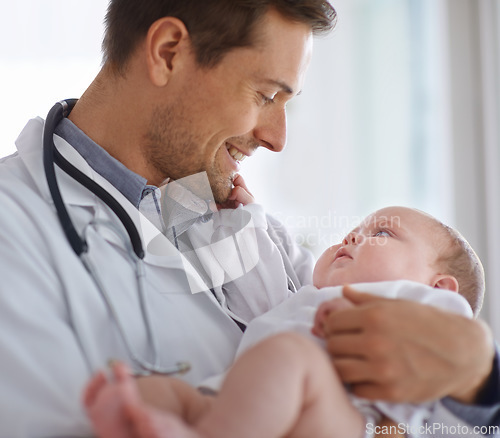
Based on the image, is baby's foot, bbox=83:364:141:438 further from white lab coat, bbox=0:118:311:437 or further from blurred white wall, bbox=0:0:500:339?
blurred white wall, bbox=0:0:500:339

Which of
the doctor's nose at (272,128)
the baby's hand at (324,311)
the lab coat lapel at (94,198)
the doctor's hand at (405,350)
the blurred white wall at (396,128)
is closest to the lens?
the doctor's hand at (405,350)

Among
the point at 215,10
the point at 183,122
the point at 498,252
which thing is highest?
the point at 215,10

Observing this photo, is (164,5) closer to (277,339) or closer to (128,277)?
(128,277)

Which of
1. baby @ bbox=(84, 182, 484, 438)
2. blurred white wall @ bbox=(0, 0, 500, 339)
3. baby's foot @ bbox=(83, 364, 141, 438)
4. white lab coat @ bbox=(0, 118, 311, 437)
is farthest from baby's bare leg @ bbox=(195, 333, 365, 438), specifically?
blurred white wall @ bbox=(0, 0, 500, 339)

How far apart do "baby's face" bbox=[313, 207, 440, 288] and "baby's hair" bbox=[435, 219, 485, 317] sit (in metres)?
0.03

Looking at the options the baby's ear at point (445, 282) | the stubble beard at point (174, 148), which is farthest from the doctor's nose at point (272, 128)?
the baby's ear at point (445, 282)

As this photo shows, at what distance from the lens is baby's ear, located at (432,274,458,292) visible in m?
1.21

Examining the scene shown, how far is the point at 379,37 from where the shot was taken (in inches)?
138

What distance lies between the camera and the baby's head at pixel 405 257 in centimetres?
121

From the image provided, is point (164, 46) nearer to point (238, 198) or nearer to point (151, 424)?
point (238, 198)

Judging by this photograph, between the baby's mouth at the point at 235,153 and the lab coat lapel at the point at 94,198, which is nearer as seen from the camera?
the lab coat lapel at the point at 94,198

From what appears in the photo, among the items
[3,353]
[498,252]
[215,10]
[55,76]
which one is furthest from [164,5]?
[498,252]

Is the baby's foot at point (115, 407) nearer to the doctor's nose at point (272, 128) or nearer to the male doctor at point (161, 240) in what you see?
the male doctor at point (161, 240)

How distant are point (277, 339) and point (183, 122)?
0.74 metres
